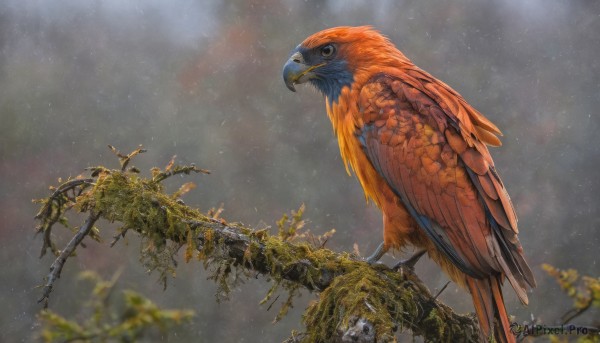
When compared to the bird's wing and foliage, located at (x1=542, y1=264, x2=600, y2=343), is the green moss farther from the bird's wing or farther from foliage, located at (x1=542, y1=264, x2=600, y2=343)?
foliage, located at (x1=542, y1=264, x2=600, y2=343)

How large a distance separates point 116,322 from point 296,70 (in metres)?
3.19

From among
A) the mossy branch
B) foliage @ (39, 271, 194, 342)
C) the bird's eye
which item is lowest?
foliage @ (39, 271, 194, 342)

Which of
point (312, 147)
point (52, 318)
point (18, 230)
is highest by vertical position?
point (312, 147)

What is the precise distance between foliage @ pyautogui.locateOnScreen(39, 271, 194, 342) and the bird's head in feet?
9.65

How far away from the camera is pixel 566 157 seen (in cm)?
1435

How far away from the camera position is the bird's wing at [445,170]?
11.5ft

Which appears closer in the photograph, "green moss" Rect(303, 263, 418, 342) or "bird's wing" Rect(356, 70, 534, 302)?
"green moss" Rect(303, 263, 418, 342)

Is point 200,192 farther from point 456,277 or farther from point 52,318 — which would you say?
point 52,318

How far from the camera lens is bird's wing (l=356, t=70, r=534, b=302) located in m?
3.51

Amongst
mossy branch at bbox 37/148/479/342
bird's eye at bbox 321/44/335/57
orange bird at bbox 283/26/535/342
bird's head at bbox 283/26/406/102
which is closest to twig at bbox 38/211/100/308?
mossy branch at bbox 37/148/479/342

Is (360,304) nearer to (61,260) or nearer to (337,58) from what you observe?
(61,260)

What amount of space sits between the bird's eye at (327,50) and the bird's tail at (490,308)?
5.17ft

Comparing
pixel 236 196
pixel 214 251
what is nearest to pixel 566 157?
pixel 236 196

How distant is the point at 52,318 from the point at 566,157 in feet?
46.0
